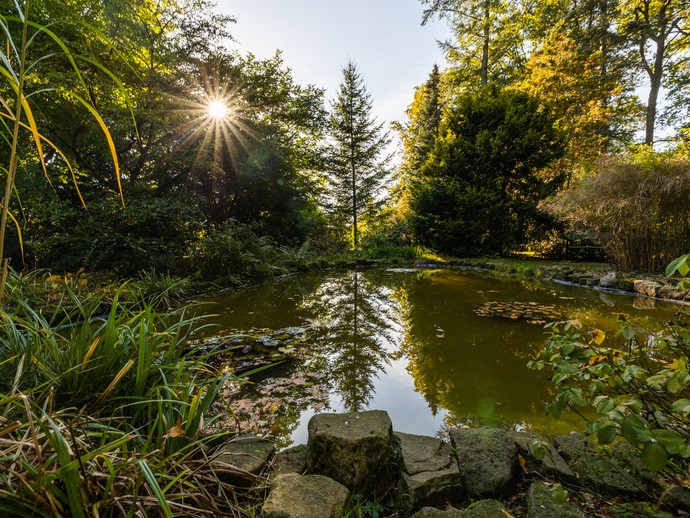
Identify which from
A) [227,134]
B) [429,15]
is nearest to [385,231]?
[227,134]

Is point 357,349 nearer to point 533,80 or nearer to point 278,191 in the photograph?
point 278,191

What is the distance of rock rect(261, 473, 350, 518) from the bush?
752cm

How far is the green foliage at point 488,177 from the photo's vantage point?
11156mm

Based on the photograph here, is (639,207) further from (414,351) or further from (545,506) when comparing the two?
(545,506)

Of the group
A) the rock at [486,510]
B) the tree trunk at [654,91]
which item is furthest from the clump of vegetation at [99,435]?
the tree trunk at [654,91]

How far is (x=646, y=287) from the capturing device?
570cm

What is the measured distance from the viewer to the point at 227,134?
11633 millimetres

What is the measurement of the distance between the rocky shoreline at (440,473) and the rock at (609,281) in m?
6.16

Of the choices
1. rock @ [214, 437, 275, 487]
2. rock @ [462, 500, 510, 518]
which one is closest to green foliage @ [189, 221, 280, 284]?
rock @ [214, 437, 275, 487]

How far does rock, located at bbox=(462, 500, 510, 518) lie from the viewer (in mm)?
1324

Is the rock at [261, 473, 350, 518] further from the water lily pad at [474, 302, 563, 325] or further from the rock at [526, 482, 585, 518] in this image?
the water lily pad at [474, 302, 563, 325]

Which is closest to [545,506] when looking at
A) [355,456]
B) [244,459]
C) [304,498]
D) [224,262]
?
[355,456]

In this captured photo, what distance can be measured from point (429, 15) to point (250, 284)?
519 inches

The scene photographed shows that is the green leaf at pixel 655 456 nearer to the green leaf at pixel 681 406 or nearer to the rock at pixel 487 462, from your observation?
the green leaf at pixel 681 406
